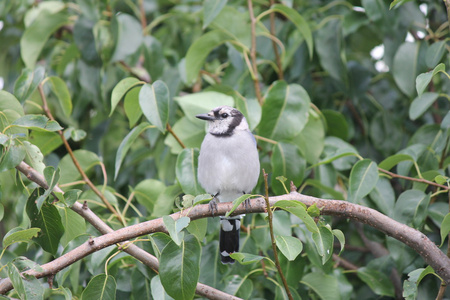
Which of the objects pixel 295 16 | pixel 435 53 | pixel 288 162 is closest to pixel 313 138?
pixel 288 162

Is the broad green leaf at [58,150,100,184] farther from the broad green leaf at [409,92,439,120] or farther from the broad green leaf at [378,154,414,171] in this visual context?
the broad green leaf at [409,92,439,120]

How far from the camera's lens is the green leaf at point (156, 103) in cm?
291

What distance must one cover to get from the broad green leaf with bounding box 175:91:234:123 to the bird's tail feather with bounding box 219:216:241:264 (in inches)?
29.3

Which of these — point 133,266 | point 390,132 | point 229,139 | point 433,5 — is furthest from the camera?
point 433,5

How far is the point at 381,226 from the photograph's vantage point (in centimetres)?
247

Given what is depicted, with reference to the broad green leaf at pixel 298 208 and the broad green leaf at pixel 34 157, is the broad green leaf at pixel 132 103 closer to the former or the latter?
the broad green leaf at pixel 34 157

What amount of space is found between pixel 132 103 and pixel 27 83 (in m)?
0.60

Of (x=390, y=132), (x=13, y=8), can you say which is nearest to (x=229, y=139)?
(x=390, y=132)

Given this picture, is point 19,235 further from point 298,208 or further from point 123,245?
point 298,208

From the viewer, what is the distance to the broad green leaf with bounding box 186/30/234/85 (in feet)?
12.4

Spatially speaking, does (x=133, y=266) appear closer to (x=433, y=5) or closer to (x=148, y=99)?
(x=148, y=99)

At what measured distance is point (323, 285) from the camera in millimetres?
3195

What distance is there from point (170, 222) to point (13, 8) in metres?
3.67

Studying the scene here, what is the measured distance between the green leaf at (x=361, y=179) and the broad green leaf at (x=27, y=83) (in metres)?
1.82
